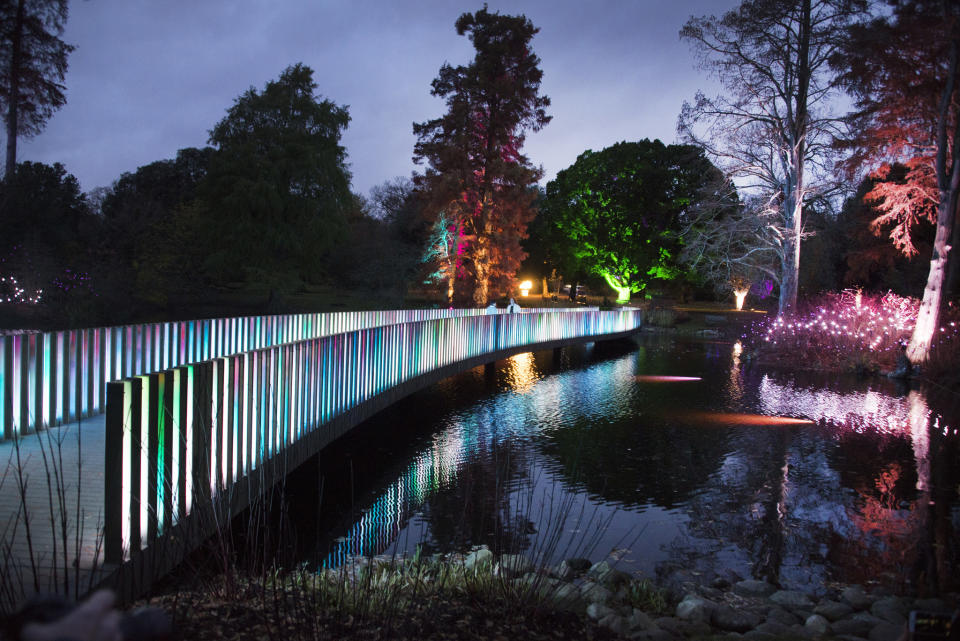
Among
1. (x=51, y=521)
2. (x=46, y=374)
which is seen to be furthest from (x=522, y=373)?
(x=51, y=521)

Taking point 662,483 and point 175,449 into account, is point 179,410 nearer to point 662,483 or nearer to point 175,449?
point 175,449

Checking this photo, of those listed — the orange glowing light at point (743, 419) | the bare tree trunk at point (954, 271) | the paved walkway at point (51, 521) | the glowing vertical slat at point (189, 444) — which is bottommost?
the orange glowing light at point (743, 419)

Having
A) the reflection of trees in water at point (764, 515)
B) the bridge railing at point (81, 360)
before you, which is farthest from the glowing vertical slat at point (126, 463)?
the reflection of trees in water at point (764, 515)

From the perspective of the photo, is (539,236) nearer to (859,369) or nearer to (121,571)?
(859,369)

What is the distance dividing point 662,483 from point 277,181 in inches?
993

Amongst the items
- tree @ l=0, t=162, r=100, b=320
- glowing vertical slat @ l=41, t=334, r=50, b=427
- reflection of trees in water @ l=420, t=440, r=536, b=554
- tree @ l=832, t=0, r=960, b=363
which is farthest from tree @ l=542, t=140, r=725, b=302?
glowing vertical slat @ l=41, t=334, r=50, b=427

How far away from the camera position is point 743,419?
10.8 metres

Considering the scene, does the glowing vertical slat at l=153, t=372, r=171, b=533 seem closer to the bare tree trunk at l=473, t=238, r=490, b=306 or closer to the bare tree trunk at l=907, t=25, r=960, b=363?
the bare tree trunk at l=907, t=25, r=960, b=363

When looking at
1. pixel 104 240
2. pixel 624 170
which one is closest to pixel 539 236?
pixel 624 170

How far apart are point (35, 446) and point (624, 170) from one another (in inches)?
1650

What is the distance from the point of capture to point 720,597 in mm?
4508

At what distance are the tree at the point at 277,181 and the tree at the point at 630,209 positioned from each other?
64.5 ft

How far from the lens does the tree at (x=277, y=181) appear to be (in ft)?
94.1

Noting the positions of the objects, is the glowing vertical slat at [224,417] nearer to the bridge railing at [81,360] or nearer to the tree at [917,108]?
the bridge railing at [81,360]
